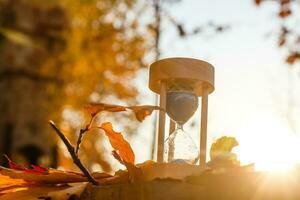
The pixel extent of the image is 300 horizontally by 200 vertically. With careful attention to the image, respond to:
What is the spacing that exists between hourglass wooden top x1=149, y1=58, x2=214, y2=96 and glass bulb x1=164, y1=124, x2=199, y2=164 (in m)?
0.20

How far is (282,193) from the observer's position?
4.28 feet

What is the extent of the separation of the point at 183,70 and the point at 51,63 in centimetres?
1407

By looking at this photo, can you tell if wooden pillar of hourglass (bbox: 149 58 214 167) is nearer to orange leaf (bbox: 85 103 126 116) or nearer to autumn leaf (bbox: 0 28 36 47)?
orange leaf (bbox: 85 103 126 116)

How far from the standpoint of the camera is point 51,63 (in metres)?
15.7

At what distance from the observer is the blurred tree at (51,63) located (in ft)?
45.7

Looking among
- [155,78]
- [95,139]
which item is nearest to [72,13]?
[95,139]

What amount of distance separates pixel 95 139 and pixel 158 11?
13314 mm

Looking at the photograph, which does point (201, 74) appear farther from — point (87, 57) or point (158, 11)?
point (87, 57)

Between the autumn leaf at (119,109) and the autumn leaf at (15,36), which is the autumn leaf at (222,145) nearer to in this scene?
the autumn leaf at (119,109)

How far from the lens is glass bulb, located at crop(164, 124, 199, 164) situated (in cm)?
194

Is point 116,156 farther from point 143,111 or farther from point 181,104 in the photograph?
point 181,104

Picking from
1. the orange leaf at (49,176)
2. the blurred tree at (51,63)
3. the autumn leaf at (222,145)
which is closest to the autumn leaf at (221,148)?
the autumn leaf at (222,145)

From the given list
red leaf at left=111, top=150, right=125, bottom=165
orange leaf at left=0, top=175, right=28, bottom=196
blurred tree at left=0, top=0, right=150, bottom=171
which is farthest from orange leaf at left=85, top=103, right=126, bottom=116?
blurred tree at left=0, top=0, right=150, bottom=171

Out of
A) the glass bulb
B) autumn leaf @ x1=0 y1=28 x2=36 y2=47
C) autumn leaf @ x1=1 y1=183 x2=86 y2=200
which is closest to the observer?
autumn leaf @ x1=1 y1=183 x2=86 y2=200
